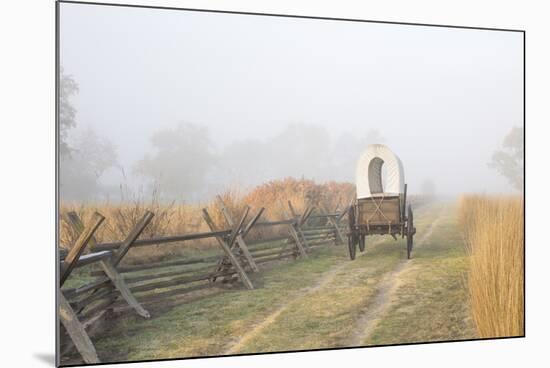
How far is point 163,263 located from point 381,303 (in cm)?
192

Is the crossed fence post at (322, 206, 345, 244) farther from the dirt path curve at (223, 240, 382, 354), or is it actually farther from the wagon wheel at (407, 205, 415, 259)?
the wagon wheel at (407, 205, 415, 259)

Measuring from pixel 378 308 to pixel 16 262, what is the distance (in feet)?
9.90

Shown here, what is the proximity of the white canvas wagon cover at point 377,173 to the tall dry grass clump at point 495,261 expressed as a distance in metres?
0.65

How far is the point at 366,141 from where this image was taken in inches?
266

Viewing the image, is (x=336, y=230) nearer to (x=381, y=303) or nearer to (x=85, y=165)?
(x=381, y=303)

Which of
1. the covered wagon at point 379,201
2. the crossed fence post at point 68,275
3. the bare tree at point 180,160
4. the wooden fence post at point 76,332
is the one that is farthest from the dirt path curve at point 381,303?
the crossed fence post at point 68,275

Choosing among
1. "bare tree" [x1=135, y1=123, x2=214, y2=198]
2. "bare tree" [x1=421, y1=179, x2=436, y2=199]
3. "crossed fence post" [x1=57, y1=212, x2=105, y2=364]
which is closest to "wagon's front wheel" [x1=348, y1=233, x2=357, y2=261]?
"bare tree" [x1=421, y1=179, x2=436, y2=199]

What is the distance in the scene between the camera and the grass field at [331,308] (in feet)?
20.2

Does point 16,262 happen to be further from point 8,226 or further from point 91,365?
point 91,365

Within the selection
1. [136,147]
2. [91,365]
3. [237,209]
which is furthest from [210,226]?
[91,365]

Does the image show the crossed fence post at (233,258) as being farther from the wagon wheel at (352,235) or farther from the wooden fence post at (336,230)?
the wagon wheel at (352,235)

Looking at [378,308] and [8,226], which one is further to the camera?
[378,308]

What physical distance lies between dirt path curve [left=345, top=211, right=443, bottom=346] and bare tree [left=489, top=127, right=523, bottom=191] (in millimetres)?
810

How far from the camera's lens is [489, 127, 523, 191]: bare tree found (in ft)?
23.3
